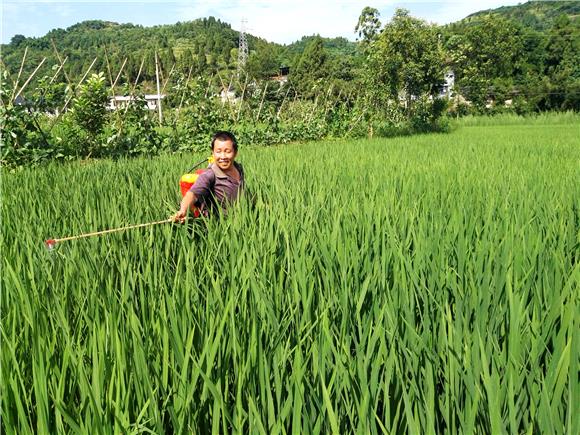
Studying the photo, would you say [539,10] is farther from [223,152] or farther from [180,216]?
[180,216]

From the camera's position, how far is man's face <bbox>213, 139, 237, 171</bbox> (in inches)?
97.4

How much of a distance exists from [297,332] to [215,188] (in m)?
1.62

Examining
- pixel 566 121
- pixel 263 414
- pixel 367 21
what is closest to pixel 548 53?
pixel 566 121

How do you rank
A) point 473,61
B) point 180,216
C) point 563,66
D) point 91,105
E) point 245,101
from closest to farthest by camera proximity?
1. point 180,216
2. point 91,105
3. point 245,101
4. point 563,66
5. point 473,61

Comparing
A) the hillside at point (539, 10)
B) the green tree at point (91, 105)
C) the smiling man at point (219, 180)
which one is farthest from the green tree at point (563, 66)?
the hillside at point (539, 10)

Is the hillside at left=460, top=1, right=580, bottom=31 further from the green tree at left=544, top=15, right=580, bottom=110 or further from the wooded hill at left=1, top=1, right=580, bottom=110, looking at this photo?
the green tree at left=544, top=15, right=580, bottom=110

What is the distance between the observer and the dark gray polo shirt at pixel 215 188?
243 centimetres

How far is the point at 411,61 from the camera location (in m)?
11.9

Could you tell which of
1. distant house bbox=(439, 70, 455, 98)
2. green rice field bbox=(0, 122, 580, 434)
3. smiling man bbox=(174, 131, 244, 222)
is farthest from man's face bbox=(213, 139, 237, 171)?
distant house bbox=(439, 70, 455, 98)

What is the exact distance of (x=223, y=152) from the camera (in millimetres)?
2480

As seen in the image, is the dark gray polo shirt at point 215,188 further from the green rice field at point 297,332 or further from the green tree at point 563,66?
the green tree at point 563,66

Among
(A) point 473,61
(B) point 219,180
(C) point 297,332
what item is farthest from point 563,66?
(C) point 297,332

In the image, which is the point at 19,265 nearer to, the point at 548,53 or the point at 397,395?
the point at 397,395

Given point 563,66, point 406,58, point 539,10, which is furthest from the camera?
point 539,10
